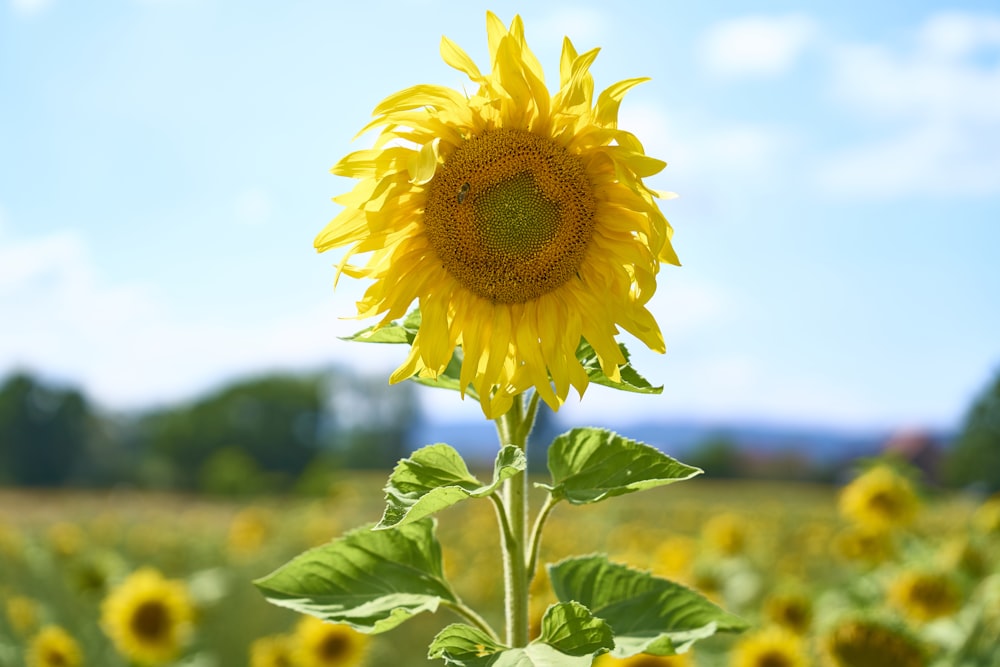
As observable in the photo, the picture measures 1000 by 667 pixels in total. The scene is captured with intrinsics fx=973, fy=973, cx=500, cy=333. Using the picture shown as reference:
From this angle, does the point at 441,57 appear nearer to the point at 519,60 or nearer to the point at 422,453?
the point at 519,60

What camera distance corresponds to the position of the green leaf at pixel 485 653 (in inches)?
48.0

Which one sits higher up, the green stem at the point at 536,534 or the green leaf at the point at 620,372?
the green leaf at the point at 620,372

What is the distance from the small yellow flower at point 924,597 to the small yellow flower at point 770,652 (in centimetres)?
59

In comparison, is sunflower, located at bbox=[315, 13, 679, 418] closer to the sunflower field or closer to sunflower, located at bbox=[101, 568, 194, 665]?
the sunflower field

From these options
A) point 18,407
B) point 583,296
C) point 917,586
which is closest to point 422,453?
point 583,296

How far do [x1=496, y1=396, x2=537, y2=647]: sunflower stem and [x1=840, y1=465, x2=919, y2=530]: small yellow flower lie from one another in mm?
4209

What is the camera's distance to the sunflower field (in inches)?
137

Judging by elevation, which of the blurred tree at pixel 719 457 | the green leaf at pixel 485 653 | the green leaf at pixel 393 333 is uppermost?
the blurred tree at pixel 719 457

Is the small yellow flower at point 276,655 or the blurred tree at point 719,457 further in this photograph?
the blurred tree at point 719,457

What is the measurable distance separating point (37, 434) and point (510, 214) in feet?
146

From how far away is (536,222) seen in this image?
1509mm

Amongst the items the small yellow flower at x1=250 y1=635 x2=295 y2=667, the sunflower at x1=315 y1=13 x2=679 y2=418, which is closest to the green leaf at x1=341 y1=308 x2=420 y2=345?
the sunflower at x1=315 y1=13 x2=679 y2=418

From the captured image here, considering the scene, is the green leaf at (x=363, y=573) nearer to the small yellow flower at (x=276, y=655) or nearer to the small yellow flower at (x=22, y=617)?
the small yellow flower at (x=276, y=655)

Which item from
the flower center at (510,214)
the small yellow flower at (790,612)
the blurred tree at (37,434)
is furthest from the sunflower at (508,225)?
the blurred tree at (37,434)
